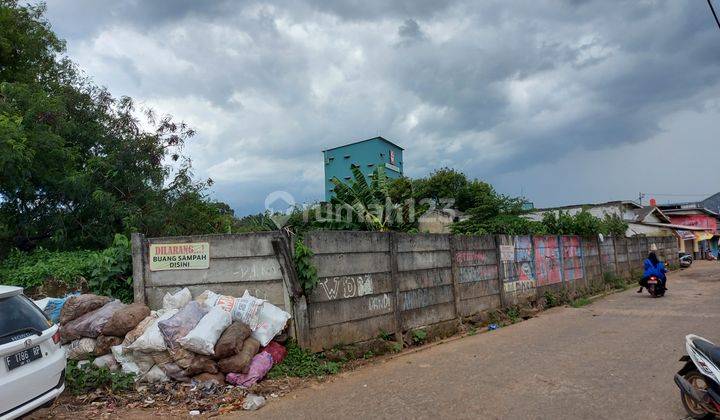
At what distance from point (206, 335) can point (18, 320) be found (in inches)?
76.3

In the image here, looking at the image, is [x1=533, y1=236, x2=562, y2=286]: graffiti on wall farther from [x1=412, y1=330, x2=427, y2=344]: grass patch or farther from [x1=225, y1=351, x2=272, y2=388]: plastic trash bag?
[x1=225, y1=351, x2=272, y2=388]: plastic trash bag

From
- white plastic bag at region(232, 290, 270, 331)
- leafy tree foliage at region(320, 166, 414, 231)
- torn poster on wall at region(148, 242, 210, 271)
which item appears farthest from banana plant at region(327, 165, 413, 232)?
white plastic bag at region(232, 290, 270, 331)

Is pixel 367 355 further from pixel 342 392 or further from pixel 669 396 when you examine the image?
pixel 669 396

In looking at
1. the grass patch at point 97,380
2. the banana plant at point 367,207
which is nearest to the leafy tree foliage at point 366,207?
the banana plant at point 367,207

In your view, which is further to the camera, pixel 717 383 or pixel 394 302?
pixel 394 302

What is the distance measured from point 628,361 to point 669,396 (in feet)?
5.49

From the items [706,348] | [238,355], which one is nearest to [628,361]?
[706,348]

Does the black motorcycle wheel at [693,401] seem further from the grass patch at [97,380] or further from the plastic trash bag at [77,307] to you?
the plastic trash bag at [77,307]

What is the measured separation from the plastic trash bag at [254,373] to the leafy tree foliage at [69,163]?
4.76m

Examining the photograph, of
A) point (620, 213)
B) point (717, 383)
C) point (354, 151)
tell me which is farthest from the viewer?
point (354, 151)

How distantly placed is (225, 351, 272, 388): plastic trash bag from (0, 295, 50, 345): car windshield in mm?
2137

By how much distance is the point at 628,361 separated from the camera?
668cm

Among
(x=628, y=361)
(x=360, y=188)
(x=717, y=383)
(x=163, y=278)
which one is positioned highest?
(x=360, y=188)

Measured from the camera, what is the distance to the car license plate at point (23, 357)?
3998 millimetres
